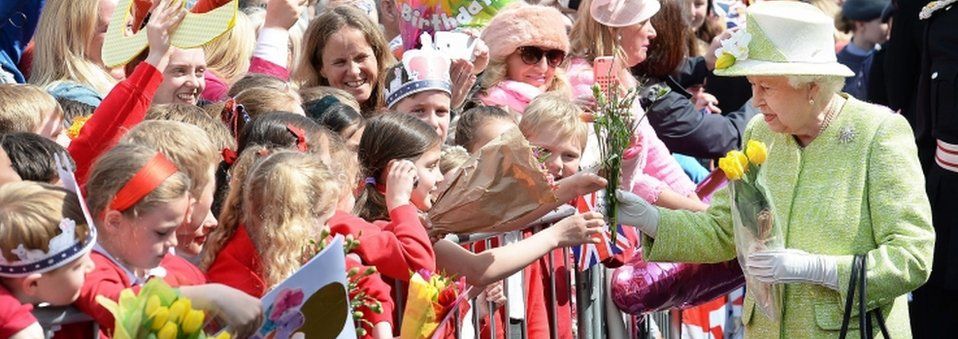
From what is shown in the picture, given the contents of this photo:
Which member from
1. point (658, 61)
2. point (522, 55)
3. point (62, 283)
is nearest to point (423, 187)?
point (62, 283)

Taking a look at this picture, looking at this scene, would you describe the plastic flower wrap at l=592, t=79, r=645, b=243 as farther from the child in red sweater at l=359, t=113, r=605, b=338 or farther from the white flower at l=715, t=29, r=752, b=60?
the white flower at l=715, t=29, r=752, b=60

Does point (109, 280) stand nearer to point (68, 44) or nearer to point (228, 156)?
point (228, 156)

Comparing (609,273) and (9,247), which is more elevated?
(9,247)

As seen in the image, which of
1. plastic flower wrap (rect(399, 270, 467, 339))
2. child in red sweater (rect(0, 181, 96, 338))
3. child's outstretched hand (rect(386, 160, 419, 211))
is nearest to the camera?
child in red sweater (rect(0, 181, 96, 338))

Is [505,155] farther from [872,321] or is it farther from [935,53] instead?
[935,53]

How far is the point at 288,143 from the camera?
18.1 feet

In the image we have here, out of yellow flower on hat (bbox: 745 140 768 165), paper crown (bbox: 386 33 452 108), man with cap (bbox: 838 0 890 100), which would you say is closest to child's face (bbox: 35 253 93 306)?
yellow flower on hat (bbox: 745 140 768 165)

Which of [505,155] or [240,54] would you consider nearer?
[505,155]

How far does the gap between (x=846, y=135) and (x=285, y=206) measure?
1.99 m

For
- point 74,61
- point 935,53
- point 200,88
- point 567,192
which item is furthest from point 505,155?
point 935,53

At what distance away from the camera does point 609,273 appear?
22.8 feet

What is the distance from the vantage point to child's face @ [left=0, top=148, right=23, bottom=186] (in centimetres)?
452

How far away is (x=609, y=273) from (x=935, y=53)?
2106 mm

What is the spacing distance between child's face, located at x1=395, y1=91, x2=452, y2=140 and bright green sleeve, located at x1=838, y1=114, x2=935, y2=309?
6.10 feet
